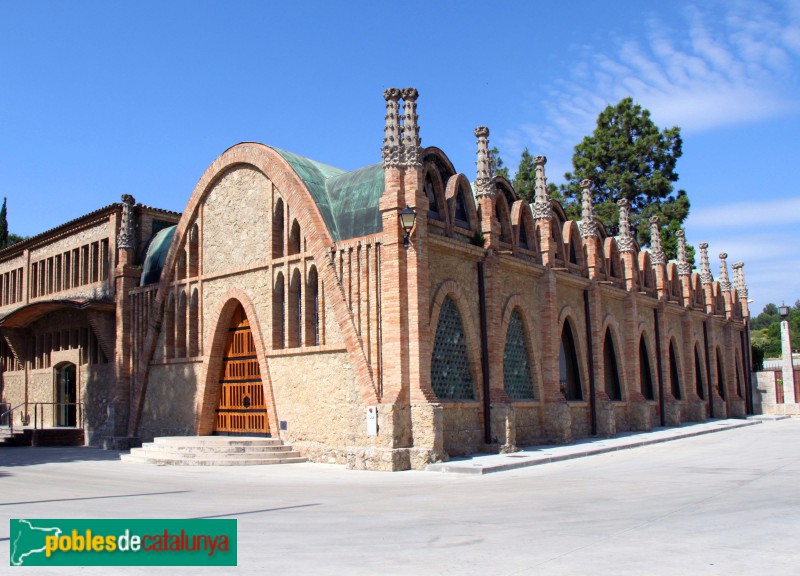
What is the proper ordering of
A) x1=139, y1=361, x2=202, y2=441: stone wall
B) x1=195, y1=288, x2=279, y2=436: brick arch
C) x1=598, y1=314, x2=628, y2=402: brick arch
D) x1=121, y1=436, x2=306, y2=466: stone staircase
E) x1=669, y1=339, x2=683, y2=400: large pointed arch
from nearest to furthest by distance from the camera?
x1=121, y1=436, x2=306, y2=466: stone staircase → x1=195, y1=288, x2=279, y2=436: brick arch → x1=139, y1=361, x2=202, y2=441: stone wall → x1=598, y1=314, x2=628, y2=402: brick arch → x1=669, y1=339, x2=683, y2=400: large pointed arch

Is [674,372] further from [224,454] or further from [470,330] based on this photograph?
[224,454]

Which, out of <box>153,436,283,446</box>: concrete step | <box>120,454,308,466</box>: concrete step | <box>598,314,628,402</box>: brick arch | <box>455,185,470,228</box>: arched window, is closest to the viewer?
<box>120,454,308,466</box>: concrete step

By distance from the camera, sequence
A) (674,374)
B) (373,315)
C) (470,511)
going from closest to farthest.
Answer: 1. (470,511)
2. (373,315)
3. (674,374)

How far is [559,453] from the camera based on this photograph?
1819cm

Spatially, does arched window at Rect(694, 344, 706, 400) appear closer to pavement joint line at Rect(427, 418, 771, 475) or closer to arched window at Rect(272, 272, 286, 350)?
pavement joint line at Rect(427, 418, 771, 475)

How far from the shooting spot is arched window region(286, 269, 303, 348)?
19.5m

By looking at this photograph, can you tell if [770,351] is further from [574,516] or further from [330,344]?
[574,516]

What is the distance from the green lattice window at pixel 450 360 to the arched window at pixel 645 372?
1398 cm

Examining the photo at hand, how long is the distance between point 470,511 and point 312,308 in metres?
10.1

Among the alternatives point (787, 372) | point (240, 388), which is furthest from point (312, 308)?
point (787, 372)

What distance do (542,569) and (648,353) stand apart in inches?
1002

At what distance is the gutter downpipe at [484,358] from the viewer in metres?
18.8

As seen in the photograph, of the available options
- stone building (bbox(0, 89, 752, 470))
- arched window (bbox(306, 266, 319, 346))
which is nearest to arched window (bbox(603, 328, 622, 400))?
stone building (bbox(0, 89, 752, 470))

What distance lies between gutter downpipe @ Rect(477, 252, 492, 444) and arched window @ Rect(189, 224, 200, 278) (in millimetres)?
8982
